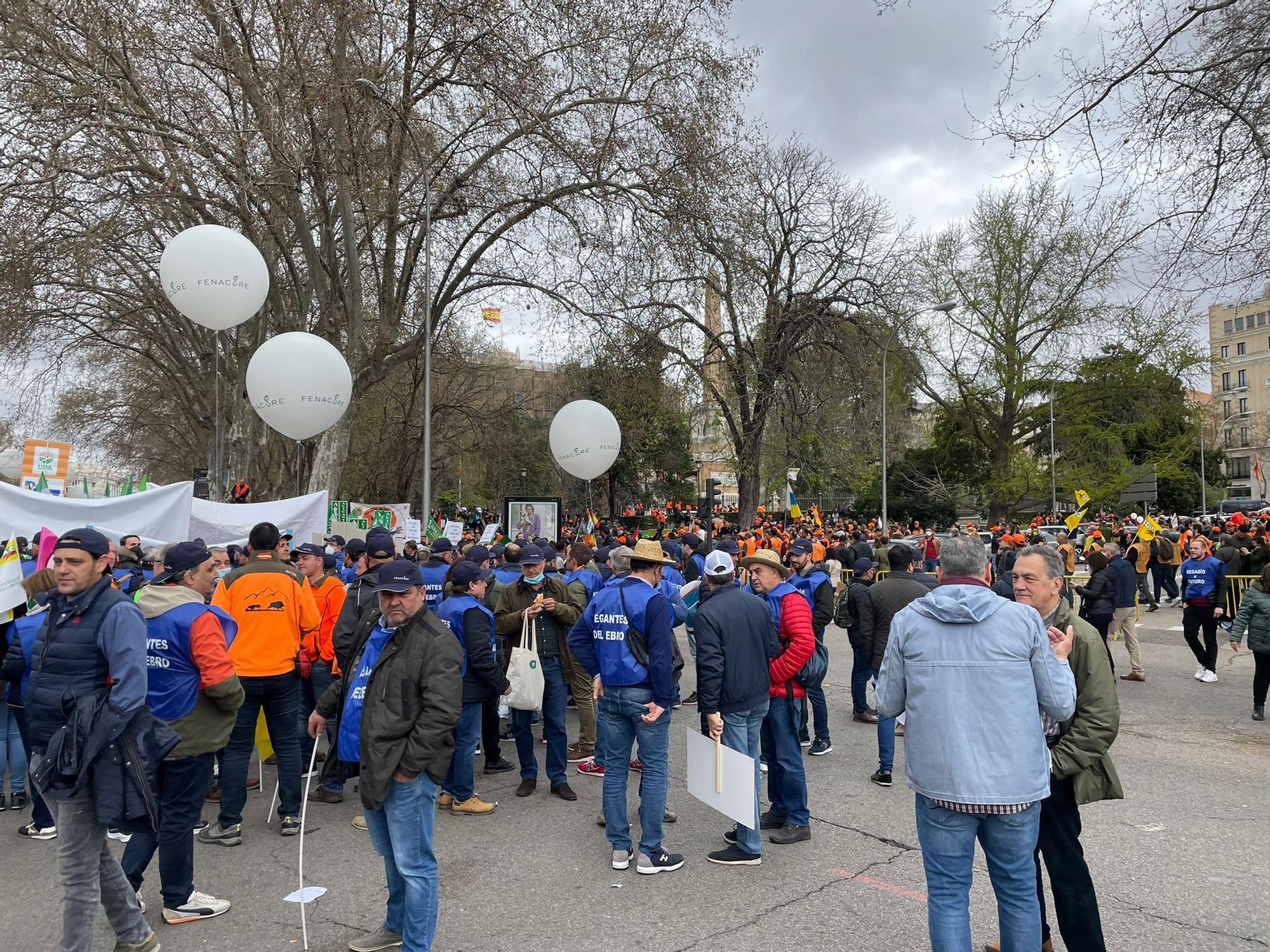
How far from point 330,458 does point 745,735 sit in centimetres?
1309

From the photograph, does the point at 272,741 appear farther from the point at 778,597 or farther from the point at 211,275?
the point at 211,275

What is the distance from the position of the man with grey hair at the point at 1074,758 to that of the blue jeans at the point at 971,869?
0.49 feet

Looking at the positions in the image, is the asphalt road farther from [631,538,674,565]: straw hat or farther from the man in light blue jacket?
[631,538,674,565]: straw hat

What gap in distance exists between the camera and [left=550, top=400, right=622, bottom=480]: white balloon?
14.3 metres

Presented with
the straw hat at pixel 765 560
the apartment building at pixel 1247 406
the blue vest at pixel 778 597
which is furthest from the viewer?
the apartment building at pixel 1247 406

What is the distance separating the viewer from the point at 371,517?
742 inches

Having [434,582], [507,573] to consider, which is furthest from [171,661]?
[507,573]

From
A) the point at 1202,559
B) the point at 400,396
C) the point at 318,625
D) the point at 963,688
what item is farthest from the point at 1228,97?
the point at 400,396

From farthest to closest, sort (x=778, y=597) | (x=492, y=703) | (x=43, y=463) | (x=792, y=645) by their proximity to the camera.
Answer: (x=43, y=463), (x=492, y=703), (x=778, y=597), (x=792, y=645)

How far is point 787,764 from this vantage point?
535 cm

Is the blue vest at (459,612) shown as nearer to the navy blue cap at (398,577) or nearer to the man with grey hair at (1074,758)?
the navy blue cap at (398,577)

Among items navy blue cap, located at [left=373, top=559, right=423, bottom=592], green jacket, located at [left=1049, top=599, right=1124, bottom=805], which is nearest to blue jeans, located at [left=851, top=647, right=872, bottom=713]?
green jacket, located at [left=1049, top=599, right=1124, bottom=805]

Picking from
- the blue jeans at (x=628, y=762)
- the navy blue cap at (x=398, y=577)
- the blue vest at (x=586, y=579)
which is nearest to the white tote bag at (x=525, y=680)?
the blue vest at (x=586, y=579)

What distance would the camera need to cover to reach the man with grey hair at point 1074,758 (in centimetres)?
329
